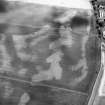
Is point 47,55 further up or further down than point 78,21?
further down

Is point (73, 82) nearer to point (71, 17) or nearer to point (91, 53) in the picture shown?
point (91, 53)

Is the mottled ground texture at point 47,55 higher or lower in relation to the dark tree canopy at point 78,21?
lower

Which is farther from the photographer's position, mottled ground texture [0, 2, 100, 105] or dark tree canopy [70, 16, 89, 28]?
dark tree canopy [70, 16, 89, 28]

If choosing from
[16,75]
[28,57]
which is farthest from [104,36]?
[16,75]

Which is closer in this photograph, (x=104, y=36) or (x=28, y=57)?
(x=28, y=57)

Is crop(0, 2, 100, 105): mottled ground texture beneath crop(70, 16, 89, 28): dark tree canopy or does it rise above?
beneath

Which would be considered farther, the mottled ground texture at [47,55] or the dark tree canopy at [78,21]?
Result: the dark tree canopy at [78,21]

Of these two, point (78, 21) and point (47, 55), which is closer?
point (47, 55)

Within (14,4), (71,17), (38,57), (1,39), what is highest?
(14,4)
